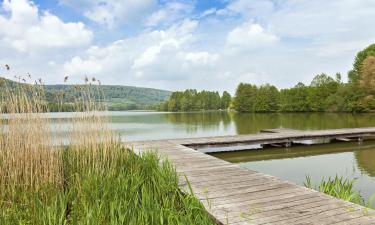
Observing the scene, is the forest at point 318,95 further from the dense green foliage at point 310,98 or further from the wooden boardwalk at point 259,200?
the wooden boardwalk at point 259,200

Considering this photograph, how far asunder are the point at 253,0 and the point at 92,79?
6.30 m

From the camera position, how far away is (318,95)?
41.7 meters

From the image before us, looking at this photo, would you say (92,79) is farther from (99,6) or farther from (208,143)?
(208,143)

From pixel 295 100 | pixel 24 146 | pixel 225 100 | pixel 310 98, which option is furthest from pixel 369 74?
pixel 225 100

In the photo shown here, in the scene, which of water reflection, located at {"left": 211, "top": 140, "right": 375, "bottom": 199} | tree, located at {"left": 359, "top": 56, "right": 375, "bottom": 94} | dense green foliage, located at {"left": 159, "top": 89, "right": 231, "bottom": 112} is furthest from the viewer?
dense green foliage, located at {"left": 159, "top": 89, "right": 231, "bottom": 112}

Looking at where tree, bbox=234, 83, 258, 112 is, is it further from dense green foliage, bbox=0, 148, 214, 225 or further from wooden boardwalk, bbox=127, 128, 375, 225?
dense green foliage, bbox=0, 148, 214, 225

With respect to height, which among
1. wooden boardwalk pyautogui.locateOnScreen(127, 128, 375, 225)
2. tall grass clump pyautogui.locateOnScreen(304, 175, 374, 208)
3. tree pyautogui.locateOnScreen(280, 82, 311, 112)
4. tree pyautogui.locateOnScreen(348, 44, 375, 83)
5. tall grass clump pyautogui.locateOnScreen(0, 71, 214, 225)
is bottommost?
tall grass clump pyautogui.locateOnScreen(304, 175, 374, 208)

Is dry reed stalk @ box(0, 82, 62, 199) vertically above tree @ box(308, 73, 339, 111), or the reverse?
tree @ box(308, 73, 339, 111)

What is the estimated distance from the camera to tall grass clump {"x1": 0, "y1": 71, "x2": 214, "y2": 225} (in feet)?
10.9

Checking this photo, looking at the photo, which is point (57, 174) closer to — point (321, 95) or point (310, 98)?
point (321, 95)

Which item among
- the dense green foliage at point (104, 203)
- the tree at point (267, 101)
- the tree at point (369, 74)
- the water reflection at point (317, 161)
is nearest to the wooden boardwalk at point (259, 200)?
the dense green foliage at point (104, 203)

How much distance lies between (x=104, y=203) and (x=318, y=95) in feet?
142

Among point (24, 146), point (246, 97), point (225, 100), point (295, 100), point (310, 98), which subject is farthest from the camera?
point (225, 100)

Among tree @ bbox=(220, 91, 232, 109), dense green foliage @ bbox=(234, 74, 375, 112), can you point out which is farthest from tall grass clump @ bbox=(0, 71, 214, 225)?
tree @ bbox=(220, 91, 232, 109)
